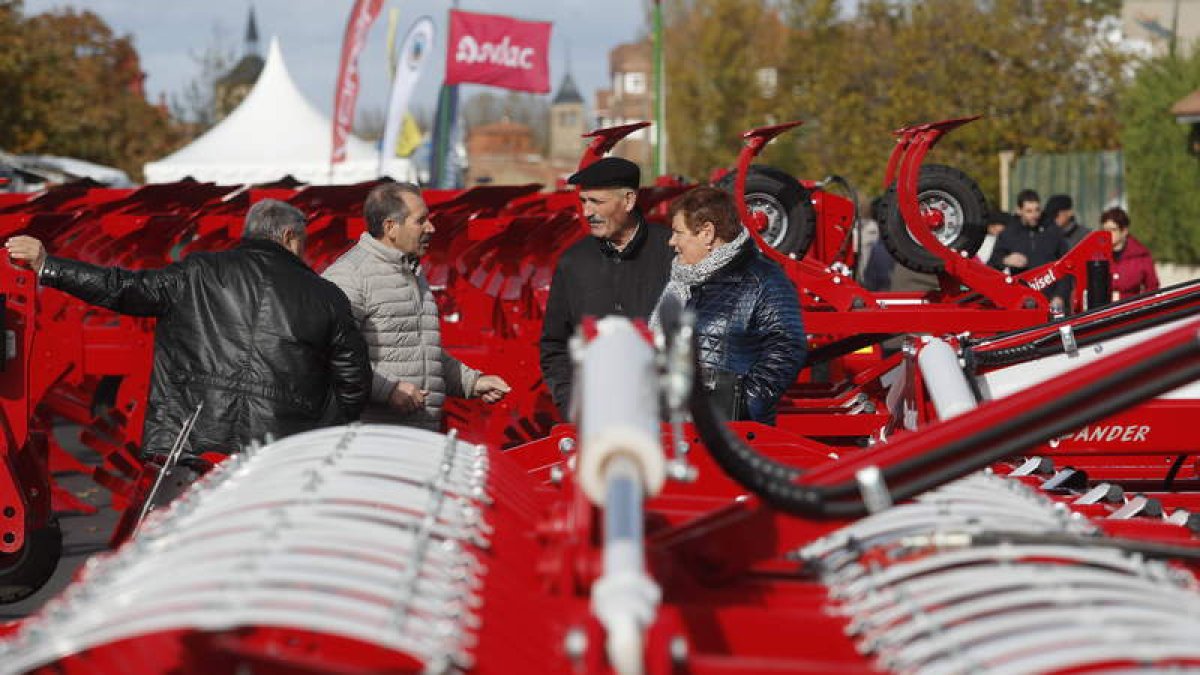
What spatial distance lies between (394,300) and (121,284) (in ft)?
3.33

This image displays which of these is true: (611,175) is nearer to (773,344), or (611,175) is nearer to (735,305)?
(735,305)

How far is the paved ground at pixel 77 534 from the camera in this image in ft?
22.9

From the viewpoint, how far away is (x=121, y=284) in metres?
5.74

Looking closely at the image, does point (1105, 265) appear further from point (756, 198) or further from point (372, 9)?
point (372, 9)

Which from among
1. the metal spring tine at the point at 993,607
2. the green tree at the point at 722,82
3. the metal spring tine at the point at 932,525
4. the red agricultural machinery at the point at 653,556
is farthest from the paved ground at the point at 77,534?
the green tree at the point at 722,82

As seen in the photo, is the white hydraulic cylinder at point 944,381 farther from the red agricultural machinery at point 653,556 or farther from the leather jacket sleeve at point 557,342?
the leather jacket sleeve at point 557,342

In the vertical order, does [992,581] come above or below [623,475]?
below

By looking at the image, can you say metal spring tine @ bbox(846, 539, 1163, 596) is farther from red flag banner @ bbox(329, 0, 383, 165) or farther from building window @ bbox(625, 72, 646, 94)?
building window @ bbox(625, 72, 646, 94)

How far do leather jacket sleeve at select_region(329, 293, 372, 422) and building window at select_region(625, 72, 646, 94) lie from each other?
113973 millimetres

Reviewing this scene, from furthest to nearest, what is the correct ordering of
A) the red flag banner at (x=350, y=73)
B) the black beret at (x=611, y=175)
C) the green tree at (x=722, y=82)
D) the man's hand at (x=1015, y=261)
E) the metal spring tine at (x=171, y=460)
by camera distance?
1. the green tree at (x=722, y=82)
2. the red flag banner at (x=350, y=73)
3. the man's hand at (x=1015, y=261)
4. the black beret at (x=611, y=175)
5. the metal spring tine at (x=171, y=460)

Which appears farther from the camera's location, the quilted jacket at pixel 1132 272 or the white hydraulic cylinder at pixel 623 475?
the quilted jacket at pixel 1132 272

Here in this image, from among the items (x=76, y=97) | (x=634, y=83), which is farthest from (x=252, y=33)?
(x=76, y=97)

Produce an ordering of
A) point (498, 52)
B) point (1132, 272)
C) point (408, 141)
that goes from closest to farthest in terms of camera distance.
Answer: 1. point (1132, 272)
2. point (498, 52)
3. point (408, 141)

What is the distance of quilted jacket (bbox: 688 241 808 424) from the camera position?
5930 mm
